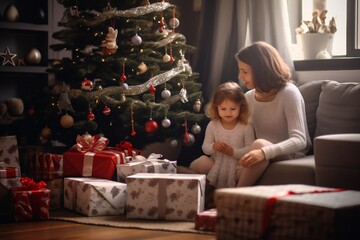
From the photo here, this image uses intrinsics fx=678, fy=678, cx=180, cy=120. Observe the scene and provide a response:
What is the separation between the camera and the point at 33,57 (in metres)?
4.96

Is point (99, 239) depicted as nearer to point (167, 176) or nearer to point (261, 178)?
point (167, 176)

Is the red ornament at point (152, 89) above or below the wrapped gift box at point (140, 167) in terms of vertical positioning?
above

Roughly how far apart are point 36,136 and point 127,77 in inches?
28.4

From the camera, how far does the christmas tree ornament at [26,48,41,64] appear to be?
496cm

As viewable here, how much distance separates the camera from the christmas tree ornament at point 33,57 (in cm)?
→ 496

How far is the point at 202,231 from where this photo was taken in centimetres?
315

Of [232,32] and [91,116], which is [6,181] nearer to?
[91,116]

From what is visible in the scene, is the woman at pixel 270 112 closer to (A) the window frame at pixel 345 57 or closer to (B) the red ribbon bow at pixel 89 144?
(A) the window frame at pixel 345 57

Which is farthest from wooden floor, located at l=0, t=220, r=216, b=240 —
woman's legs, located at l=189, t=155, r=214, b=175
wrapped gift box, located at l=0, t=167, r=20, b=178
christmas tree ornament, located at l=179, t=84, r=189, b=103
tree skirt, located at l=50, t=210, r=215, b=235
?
christmas tree ornament, located at l=179, t=84, r=189, b=103

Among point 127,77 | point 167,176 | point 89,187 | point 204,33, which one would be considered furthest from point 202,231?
point 204,33

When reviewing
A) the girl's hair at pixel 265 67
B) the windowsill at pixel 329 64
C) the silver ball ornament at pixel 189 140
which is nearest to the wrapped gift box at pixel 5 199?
the silver ball ornament at pixel 189 140

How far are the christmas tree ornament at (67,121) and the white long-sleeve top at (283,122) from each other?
1058 mm

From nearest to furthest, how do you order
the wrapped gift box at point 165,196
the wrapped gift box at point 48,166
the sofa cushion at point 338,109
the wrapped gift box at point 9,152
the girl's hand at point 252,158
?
the girl's hand at point 252,158
the wrapped gift box at point 165,196
the sofa cushion at point 338,109
the wrapped gift box at point 48,166
the wrapped gift box at point 9,152

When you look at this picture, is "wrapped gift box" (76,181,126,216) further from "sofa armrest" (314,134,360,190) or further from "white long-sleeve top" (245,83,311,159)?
"sofa armrest" (314,134,360,190)
